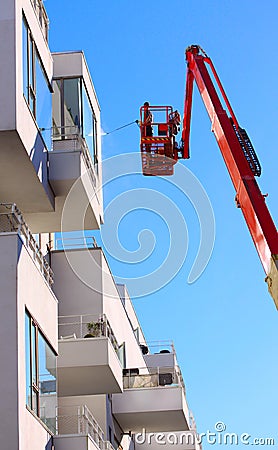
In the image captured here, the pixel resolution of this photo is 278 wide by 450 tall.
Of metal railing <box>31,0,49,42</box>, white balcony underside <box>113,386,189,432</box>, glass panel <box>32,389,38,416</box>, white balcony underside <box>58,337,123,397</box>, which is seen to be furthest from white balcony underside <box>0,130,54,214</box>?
white balcony underside <box>113,386,189,432</box>

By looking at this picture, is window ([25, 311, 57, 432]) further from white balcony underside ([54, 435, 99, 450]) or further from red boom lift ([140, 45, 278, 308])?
red boom lift ([140, 45, 278, 308])

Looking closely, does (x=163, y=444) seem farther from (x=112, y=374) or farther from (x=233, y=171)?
(x=233, y=171)

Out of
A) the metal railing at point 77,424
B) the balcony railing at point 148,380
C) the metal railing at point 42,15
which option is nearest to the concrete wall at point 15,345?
the metal railing at point 77,424

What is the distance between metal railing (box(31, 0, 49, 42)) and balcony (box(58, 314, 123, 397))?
8376 mm

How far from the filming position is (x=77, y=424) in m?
32.0

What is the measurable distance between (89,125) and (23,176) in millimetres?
5833

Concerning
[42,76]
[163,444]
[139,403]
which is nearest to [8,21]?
[42,76]

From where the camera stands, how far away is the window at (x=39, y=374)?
23172mm

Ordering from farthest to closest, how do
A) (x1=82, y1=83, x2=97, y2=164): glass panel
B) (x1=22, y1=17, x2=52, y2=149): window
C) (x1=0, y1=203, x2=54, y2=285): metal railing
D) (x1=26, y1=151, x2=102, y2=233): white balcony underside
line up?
(x1=82, y1=83, x2=97, y2=164): glass panel < (x1=26, y1=151, x2=102, y2=233): white balcony underside < (x1=22, y1=17, x2=52, y2=149): window < (x1=0, y1=203, x2=54, y2=285): metal railing

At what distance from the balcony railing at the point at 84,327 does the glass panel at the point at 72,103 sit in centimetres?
584

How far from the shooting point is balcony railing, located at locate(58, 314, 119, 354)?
1259 inches

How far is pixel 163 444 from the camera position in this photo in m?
47.3

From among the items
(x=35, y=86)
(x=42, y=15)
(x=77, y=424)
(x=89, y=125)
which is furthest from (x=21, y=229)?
(x=77, y=424)

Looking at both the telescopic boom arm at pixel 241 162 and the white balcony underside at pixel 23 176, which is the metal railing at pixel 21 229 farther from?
the telescopic boom arm at pixel 241 162
